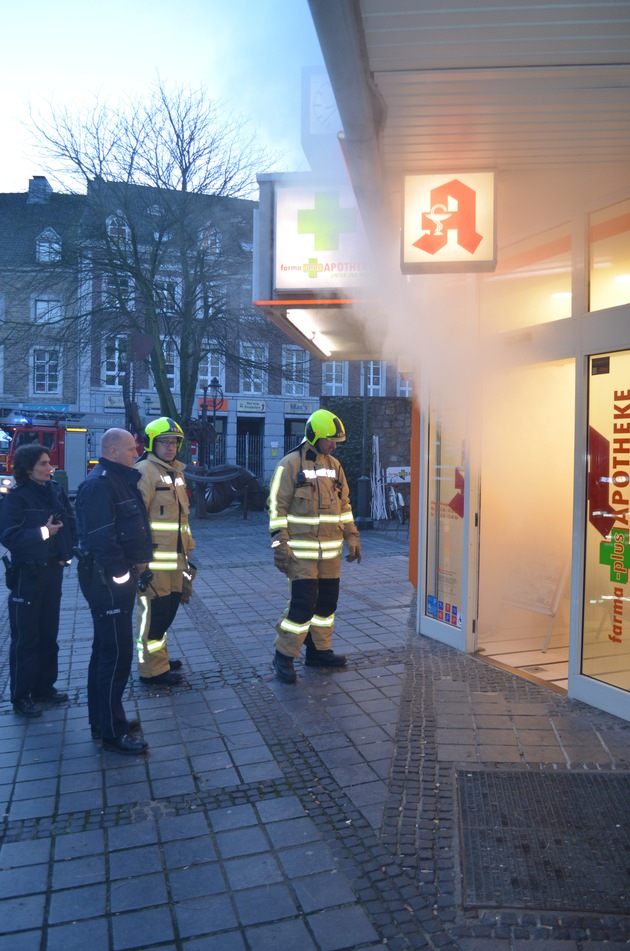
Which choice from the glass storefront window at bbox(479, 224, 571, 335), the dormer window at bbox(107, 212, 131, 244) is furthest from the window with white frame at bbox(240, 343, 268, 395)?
the glass storefront window at bbox(479, 224, 571, 335)

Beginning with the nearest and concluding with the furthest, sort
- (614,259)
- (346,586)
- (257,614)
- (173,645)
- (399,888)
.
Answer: (399,888) → (614,259) → (173,645) → (257,614) → (346,586)

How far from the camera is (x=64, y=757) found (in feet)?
13.3

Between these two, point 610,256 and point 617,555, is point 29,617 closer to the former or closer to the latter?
point 617,555

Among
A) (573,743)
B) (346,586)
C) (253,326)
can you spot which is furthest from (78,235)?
(573,743)

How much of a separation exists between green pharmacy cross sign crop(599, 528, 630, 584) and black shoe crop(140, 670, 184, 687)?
10.0 ft

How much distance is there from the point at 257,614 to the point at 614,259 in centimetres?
477

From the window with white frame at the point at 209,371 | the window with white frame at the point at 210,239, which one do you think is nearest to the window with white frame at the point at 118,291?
the window with white frame at the point at 210,239

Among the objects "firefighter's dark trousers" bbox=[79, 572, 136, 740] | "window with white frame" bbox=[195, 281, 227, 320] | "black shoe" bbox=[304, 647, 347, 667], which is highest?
"window with white frame" bbox=[195, 281, 227, 320]

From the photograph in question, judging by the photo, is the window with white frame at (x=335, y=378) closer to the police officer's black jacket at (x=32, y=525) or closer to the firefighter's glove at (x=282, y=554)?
the firefighter's glove at (x=282, y=554)

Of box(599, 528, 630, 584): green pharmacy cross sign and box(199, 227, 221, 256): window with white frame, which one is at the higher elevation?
box(199, 227, 221, 256): window with white frame

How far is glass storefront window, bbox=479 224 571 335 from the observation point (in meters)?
5.30

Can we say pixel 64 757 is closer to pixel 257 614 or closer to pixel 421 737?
pixel 421 737

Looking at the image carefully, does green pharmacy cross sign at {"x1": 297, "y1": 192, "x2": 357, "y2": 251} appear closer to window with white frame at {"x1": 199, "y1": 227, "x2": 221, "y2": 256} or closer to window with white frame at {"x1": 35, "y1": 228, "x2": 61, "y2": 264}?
window with white frame at {"x1": 199, "y1": 227, "x2": 221, "y2": 256}

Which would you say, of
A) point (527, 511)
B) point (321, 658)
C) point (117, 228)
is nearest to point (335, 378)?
point (117, 228)
